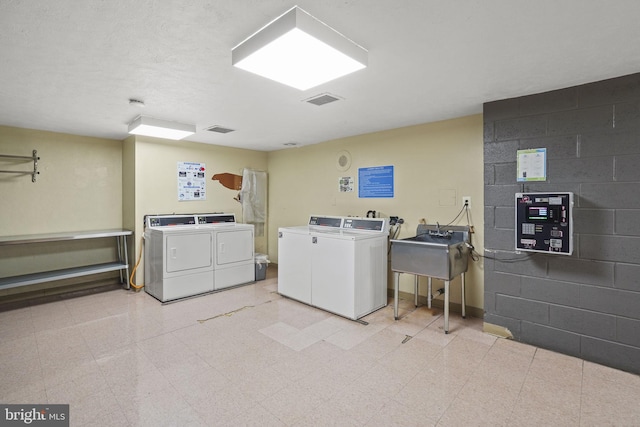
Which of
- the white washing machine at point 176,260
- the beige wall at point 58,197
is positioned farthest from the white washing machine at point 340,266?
the beige wall at point 58,197

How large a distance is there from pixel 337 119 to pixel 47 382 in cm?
343

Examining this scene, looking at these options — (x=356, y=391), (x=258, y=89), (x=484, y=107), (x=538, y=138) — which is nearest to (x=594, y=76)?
(x=538, y=138)

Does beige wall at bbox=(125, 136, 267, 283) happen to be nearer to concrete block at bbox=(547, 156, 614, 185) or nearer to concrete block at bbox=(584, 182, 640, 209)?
concrete block at bbox=(547, 156, 614, 185)

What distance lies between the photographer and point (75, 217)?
4328mm

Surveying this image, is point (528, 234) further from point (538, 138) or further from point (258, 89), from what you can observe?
point (258, 89)

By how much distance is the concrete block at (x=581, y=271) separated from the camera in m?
2.38

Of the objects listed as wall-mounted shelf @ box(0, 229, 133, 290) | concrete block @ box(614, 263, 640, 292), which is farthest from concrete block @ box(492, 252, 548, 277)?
wall-mounted shelf @ box(0, 229, 133, 290)

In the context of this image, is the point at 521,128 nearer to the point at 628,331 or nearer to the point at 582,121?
the point at 582,121

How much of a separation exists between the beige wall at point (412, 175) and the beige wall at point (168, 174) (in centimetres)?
119

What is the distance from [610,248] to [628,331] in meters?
0.62

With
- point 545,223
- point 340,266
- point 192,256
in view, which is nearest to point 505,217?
point 545,223

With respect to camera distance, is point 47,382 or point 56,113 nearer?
point 47,382

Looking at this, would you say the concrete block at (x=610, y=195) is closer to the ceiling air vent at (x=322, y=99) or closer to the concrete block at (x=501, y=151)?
the concrete block at (x=501, y=151)

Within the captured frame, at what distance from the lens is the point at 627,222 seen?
7.54 ft
